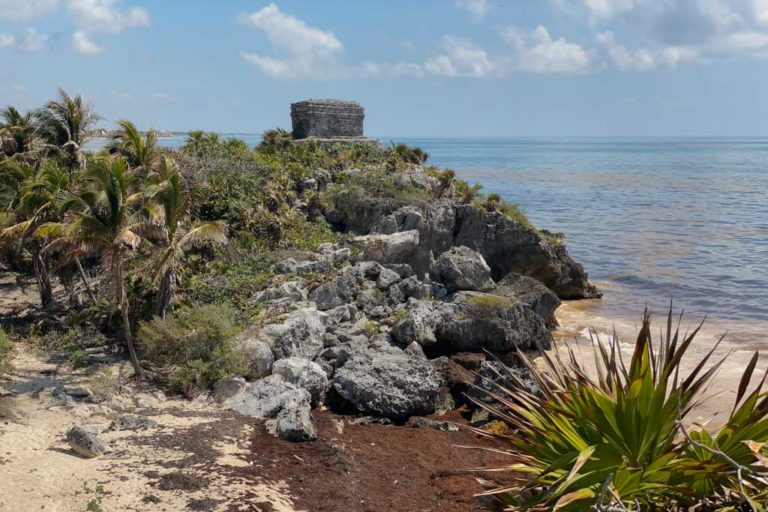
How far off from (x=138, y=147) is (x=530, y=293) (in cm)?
1193

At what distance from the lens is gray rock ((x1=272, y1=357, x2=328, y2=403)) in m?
13.7

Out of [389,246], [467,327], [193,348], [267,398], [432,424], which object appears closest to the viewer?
[267,398]

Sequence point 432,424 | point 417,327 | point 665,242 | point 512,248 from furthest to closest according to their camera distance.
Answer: point 665,242 < point 512,248 < point 417,327 < point 432,424

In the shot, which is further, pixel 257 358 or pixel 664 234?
pixel 664 234

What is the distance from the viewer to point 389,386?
1374 centimetres

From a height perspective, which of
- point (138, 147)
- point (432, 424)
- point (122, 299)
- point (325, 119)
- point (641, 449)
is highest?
point (325, 119)

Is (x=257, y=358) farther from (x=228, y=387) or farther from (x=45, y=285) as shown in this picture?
(x=45, y=285)

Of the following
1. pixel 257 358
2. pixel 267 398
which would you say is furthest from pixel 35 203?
pixel 267 398

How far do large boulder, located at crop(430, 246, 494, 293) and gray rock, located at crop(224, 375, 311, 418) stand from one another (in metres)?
7.61

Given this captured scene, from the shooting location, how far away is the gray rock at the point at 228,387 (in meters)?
13.6

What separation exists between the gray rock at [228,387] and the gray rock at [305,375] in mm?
723

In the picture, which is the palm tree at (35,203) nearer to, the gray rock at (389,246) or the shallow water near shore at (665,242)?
the gray rock at (389,246)

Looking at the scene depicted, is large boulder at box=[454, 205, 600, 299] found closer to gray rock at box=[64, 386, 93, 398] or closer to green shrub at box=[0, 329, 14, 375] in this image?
gray rock at box=[64, 386, 93, 398]

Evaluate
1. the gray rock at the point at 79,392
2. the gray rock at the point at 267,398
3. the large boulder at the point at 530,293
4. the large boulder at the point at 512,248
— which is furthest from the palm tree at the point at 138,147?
the large boulder at the point at 512,248
